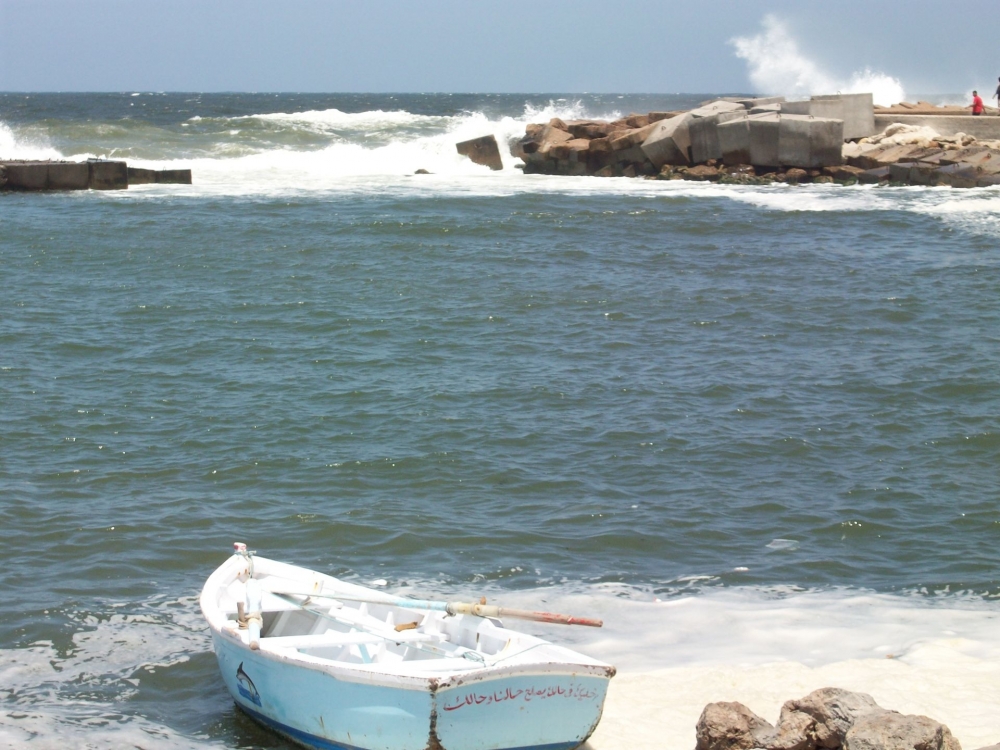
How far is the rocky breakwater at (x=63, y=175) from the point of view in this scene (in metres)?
27.2

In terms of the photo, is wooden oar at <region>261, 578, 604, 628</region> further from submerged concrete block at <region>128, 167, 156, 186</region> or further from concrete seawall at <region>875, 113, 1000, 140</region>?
concrete seawall at <region>875, 113, 1000, 140</region>

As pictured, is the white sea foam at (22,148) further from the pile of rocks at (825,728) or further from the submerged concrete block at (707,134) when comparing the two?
the pile of rocks at (825,728)

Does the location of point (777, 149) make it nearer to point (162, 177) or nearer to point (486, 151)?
point (486, 151)

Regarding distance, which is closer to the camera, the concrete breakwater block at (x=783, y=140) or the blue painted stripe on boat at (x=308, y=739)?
the blue painted stripe on boat at (x=308, y=739)

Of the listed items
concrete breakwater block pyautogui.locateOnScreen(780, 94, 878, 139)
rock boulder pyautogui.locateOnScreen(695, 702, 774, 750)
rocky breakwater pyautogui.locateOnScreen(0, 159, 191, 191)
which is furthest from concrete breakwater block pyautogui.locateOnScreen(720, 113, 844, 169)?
rock boulder pyautogui.locateOnScreen(695, 702, 774, 750)

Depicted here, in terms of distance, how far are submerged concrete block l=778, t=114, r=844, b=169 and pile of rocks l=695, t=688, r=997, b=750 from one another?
2382 cm

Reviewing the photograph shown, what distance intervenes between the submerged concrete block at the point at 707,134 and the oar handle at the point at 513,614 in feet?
80.3

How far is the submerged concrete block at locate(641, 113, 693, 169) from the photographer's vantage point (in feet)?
95.5

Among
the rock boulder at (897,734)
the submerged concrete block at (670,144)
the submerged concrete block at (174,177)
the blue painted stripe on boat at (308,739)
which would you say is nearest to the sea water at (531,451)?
the blue painted stripe on boat at (308,739)

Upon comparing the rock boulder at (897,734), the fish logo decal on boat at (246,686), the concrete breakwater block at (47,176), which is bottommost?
the fish logo decal on boat at (246,686)

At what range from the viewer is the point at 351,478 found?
9703 millimetres

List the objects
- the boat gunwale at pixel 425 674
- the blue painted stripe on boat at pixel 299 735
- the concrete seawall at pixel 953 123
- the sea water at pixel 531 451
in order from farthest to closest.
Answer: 1. the concrete seawall at pixel 953 123
2. the sea water at pixel 531 451
3. the blue painted stripe on boat at pixel 299 735
4. the boat gunwale at pixel 425 674

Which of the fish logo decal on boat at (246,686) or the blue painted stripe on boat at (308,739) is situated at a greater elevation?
the fish logo decal on boat at (246,686)

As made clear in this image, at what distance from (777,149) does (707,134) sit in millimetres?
1973
